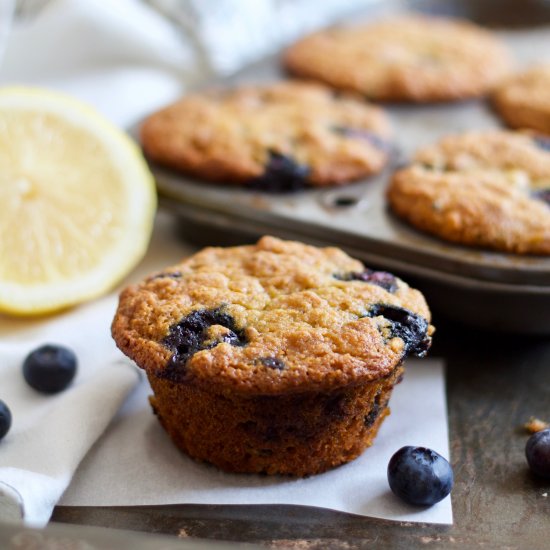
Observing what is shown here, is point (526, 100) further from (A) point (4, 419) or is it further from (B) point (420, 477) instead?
(A) point (4, 419)

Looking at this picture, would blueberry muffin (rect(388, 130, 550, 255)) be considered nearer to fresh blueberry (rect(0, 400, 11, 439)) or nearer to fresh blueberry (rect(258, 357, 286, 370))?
fresh blueberry (rect(258, 357, 286, 370))

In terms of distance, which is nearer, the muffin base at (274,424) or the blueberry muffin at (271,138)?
the muffin base at (274,424)

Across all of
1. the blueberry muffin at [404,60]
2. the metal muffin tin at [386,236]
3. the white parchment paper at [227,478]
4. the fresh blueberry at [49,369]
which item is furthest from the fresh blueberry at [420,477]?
the blueberry muffin at [404,60]

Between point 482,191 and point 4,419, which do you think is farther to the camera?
point 482,191

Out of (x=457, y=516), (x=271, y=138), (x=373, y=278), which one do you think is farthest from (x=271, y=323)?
(x=271, y=138)

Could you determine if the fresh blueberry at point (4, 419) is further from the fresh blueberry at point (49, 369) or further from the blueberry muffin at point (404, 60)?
the blueberry muffin at point (404, 60)

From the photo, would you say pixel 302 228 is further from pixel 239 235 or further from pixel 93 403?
pixel 93 403
